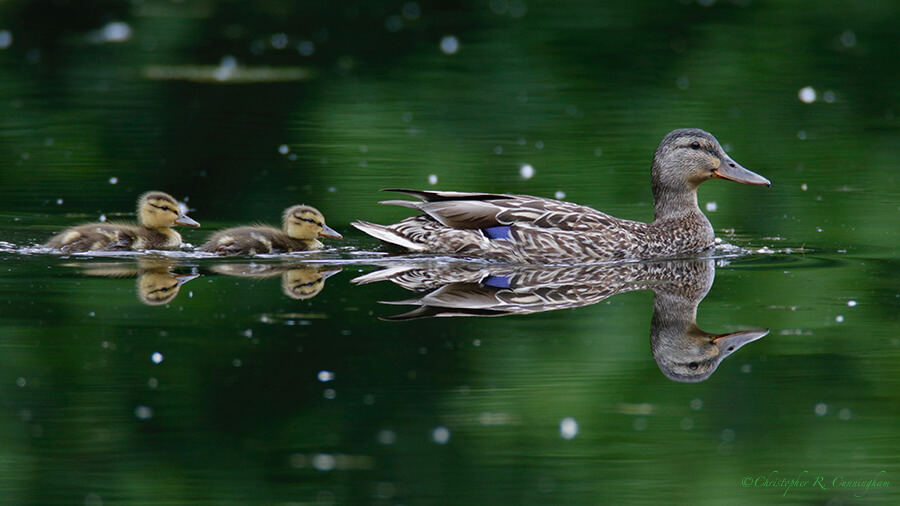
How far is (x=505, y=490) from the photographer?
4.57 m

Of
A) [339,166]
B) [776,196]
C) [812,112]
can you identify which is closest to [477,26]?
[812,112]

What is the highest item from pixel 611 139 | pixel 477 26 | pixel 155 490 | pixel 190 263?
pixel 477 26

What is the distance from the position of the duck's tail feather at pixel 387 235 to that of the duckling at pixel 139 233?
1132 millimetres

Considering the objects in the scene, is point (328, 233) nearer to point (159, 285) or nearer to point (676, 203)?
point (159, 285)

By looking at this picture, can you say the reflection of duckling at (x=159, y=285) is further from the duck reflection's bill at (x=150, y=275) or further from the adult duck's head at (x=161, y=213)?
the adult duck's head at (x=161, y=213)

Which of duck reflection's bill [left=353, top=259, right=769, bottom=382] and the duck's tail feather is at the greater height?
the duck's tail feather

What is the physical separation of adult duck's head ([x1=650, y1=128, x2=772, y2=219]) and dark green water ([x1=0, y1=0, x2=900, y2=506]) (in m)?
0.44

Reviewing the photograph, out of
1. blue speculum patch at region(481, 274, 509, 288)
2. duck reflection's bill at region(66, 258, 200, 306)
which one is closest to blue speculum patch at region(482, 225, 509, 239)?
blue speculum patch at region(481, 274, 509, 288)

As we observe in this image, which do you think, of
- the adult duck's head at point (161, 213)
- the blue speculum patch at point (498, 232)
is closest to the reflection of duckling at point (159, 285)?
the adult duck's head at point (161, 213)

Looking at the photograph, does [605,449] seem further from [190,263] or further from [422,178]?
[422,178]

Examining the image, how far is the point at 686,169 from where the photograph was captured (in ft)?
28.7

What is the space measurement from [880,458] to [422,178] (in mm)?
6376

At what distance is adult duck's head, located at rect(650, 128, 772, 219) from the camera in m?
8.68

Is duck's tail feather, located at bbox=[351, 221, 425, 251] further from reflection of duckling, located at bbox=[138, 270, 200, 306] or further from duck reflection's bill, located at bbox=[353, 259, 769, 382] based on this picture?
reflection of duckling, located at bbox=[138, 270, 200, 306]
